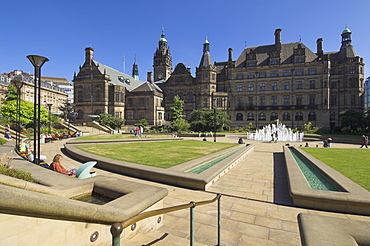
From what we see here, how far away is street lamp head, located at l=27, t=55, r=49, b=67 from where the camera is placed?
8.48 metres

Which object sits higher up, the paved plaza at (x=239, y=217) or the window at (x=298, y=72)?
the window at (x=298, y=72)

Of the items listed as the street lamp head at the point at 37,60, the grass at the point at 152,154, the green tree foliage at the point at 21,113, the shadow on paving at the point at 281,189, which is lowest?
the shadow on paving at the point at 281,189

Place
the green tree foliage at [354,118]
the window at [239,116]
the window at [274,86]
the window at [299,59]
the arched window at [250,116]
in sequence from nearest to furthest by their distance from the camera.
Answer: the green tree foliage at [354,118]
the window at [299,59]
the window at [274,86]
the arched window at [250,116]
the window at [239,116]

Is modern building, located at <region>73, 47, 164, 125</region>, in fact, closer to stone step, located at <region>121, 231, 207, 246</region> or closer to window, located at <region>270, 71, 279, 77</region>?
window, located at <region>270, 71, 279, 77</region>

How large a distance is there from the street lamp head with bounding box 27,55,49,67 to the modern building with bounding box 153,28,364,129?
42.6m

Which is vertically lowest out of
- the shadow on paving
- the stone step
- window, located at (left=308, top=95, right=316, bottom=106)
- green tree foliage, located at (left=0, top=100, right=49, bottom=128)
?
the shadow on paving

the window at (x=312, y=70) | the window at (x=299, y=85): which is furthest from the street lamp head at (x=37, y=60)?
the window at (x=312, y=70)

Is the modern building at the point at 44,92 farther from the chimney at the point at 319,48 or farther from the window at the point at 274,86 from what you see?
the chimney at the point at 319,48

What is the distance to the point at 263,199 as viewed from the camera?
5.93m

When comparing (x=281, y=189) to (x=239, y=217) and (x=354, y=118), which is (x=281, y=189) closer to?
(x=239, y=217)

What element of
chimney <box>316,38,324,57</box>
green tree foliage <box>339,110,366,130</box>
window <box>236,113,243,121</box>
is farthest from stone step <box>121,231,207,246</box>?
chimney <box>316,38,324,57</box>

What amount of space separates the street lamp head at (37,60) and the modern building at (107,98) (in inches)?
1585

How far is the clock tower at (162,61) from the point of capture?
235ft

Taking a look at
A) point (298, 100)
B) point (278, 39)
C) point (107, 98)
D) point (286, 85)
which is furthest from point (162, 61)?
point (298, 100)
